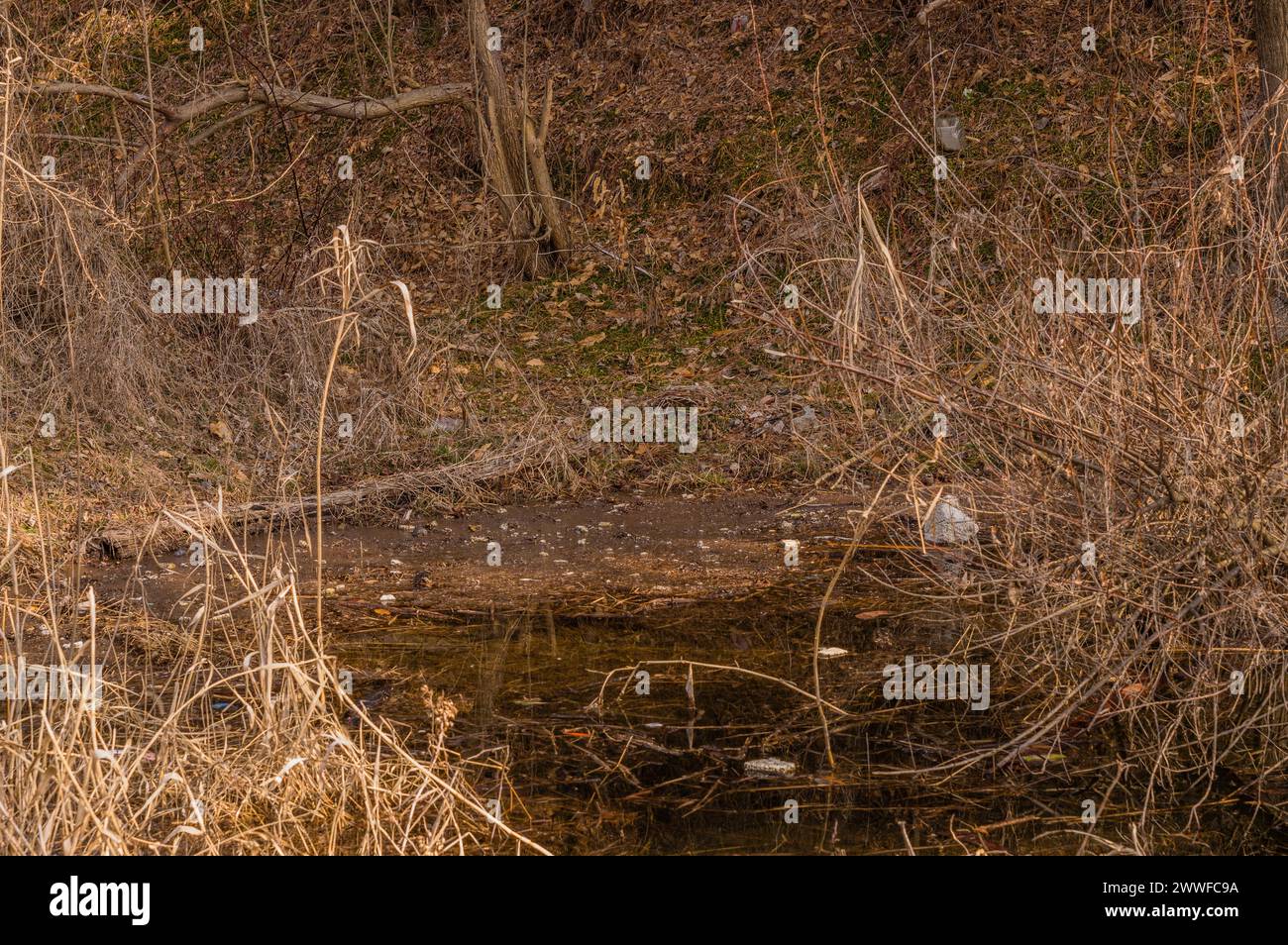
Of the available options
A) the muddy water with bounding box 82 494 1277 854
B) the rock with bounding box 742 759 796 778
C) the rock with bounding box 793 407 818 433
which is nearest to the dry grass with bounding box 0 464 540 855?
the muddy water with bounding box 82 494 1277 854

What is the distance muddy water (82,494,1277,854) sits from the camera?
13.8 ft

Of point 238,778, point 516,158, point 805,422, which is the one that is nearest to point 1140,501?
point 238,778

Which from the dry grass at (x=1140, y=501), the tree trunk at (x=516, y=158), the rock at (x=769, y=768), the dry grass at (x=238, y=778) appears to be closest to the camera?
the dry grass at (x=238, y=778)

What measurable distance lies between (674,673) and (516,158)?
608 centimetres

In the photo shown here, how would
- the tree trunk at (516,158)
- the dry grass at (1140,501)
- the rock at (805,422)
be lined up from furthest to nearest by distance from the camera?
the tree trunk at (516,158), the rock at (805,422), the dry grass at (1140,501)

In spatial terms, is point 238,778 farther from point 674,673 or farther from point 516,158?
point 516,158

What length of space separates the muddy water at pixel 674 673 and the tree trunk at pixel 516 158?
3548 millimetres

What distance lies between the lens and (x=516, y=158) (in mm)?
10625

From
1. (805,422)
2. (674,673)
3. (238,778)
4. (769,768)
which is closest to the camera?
(238,778)

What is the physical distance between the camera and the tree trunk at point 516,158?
10.3 m

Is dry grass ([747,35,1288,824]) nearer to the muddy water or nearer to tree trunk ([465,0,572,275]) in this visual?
the muddy water

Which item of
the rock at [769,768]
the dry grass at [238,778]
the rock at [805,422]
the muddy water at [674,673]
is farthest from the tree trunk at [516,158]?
the dry grass at [238,778]

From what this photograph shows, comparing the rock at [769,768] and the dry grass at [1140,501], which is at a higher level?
the dry grass at [1140,501]

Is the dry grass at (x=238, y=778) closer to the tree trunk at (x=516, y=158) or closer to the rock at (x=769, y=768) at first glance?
the rock at (x=769, y=768)
